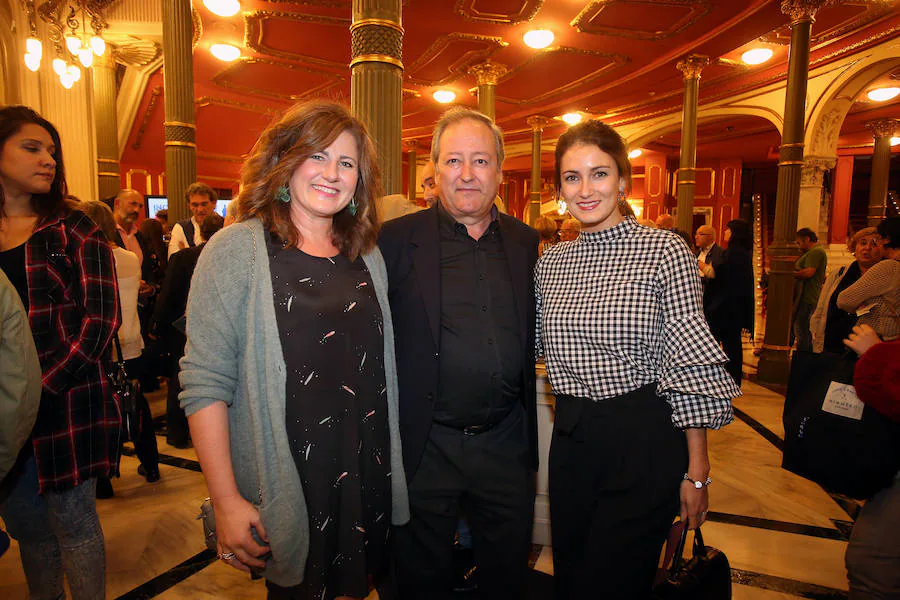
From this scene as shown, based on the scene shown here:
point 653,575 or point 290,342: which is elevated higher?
point 290,342

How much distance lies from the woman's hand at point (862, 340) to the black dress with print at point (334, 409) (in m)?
1.70

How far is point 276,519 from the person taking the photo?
1201 mm

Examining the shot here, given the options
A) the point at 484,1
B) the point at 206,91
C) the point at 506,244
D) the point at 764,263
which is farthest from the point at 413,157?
the point at 506,244

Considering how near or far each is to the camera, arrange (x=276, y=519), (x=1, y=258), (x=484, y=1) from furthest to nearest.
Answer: (x=484, y=1) < (x=1, y=258) < (x=276, y=519)

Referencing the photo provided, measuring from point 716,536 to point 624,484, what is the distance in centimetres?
179

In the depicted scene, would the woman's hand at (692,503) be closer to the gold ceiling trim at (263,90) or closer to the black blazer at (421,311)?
the black blazer at (421,311)

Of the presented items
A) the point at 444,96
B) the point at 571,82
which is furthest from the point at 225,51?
the point at 571,82

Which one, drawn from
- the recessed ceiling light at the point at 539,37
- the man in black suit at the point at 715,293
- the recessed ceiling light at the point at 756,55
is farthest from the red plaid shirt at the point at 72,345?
the recessed ceiling light at the point at 756,55

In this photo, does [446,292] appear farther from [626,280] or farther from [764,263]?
[764,263]

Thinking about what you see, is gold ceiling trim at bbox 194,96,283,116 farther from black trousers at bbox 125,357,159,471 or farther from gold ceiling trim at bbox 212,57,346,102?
black trousers at bbox 125,357,159,471

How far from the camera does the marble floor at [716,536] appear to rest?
2344mm

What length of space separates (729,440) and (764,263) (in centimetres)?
1266

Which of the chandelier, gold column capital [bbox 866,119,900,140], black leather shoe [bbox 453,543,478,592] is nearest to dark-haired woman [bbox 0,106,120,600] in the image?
black leather shoe [bbox 453,543,478,592]

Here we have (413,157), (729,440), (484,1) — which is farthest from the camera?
(413,157)
